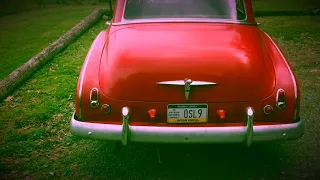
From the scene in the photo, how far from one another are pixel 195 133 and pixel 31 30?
8.16 meters

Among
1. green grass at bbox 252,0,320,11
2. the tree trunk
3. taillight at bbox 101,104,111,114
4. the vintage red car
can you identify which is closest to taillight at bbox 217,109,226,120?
the vintage red car

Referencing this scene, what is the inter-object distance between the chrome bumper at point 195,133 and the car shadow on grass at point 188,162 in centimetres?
53

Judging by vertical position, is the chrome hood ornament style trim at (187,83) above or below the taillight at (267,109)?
above

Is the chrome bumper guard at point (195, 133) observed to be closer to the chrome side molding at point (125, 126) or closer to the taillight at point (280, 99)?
the chrome side molding at point (125, 126)

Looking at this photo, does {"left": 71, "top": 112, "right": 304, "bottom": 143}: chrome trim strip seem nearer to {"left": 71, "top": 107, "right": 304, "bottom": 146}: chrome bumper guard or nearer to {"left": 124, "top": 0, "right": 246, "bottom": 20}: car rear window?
{"left": 71, "top": 107, "right": 304, "bottom": 146}: chrome bumper guard

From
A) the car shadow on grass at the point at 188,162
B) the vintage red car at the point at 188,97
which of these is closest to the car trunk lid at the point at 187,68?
the vintage red car at the point at 188,97

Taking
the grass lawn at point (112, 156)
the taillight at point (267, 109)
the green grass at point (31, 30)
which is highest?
the taillight at point (267, 109)

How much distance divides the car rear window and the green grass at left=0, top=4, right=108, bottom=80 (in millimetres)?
3243

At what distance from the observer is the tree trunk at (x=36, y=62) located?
5295mm

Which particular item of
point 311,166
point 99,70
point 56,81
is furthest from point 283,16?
point 99,70

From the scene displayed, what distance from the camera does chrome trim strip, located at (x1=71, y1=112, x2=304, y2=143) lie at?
2.89 m

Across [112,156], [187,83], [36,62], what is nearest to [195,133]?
[187,83]

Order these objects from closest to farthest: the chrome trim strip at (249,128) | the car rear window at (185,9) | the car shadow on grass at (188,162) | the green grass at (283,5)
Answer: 1. the chrome trim strip at (249,128)
2. the car shadow on grass at (188,162)
3. the car rear window at (185,9)
4. the green grass at (283,5)

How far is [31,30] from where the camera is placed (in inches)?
389
